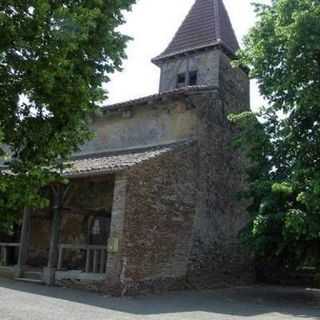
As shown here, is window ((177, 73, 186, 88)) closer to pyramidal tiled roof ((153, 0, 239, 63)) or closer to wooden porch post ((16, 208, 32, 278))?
pyramidal tiled roof ((153, 0, 239, 63))

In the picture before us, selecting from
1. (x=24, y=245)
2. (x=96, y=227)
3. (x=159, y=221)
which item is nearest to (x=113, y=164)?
(x=159, y=221)

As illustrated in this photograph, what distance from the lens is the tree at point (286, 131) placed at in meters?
12.5

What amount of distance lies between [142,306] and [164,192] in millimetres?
4635

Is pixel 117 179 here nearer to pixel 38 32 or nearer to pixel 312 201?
pixel 312 201

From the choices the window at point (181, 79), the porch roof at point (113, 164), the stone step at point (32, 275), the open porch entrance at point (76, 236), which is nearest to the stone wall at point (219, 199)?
the porch roof at point (113, 164)

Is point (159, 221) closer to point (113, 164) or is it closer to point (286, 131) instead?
point (113, 164)

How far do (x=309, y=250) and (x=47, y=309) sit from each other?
27.8 ft

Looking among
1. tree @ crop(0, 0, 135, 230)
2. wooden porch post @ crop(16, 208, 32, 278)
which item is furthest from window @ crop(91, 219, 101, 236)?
tree @ crop(0, 0, 135, 230)

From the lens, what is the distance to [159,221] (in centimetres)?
1498

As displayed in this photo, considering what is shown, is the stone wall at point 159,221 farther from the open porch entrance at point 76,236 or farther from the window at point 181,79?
the window at point 181,79

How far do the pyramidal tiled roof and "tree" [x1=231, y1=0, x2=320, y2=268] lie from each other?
21.4ft

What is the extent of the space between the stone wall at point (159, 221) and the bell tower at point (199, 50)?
18.8 ft

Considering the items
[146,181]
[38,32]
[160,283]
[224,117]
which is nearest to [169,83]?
[224,117]

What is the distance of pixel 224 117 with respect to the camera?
64.7 feet
